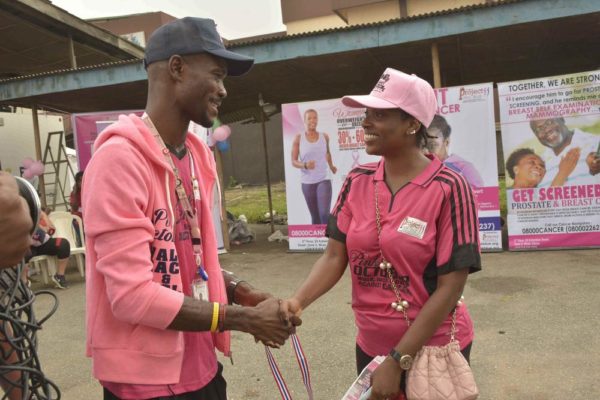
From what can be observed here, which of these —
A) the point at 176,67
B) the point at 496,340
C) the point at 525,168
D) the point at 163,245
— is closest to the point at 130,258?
the point at 163,245

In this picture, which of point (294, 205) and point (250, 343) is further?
point (294, 205)

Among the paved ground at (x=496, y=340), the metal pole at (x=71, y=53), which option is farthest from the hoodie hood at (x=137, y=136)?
the metal pole at (x=71, y=53)

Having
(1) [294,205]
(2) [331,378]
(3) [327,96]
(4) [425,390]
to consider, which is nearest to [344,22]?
(3) [327,96]

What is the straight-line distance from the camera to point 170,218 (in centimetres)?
175

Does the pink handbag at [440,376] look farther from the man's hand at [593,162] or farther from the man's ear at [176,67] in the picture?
the man's hand at [593,162]

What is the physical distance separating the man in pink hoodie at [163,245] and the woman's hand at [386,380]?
415 mm

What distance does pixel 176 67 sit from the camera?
1800mm

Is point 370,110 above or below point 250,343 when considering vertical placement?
above

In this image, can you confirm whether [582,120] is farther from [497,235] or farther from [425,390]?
[425,390]

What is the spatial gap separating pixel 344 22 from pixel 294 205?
15.9m

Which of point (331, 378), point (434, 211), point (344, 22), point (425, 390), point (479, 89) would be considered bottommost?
point (331, 378)

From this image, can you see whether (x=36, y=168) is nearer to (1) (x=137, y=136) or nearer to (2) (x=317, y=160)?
(2) (x=317, y=160)

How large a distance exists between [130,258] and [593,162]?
293 inches

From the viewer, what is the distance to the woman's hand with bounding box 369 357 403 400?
2.04m
